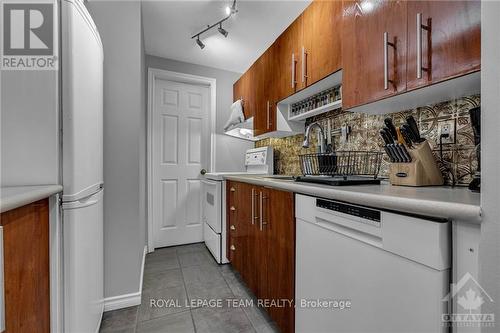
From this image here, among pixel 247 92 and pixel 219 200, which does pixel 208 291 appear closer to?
pixel 219 200

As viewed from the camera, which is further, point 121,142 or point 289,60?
point 289,60

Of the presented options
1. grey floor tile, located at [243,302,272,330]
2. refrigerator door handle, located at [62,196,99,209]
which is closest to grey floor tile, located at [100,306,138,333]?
grey floor tile, located at [243,302,272,330]

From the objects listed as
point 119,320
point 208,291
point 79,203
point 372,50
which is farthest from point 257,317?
point 372,50

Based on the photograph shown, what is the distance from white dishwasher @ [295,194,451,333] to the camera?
0.63 meters

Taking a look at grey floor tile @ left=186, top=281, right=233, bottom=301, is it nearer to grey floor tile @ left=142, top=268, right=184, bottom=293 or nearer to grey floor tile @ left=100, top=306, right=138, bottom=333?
grey floor tile @ left=142, top=268, right=184, bottom=293

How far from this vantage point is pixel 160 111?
2988 millimetres

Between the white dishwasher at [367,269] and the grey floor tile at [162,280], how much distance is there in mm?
1275

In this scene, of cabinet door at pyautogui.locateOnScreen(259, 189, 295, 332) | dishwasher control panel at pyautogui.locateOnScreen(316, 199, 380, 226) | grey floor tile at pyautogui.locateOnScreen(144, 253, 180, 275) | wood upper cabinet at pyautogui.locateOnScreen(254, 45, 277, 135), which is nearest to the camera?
dishwasher control panel at pyautogui.locateOnScreen(316, 199, 380, 226)

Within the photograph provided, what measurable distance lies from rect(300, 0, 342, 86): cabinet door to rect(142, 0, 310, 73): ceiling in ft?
1.73

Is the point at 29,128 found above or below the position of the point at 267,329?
above

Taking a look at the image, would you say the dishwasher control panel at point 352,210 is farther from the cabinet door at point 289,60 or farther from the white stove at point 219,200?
the white stove at point 219,200

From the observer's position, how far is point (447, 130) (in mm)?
1150

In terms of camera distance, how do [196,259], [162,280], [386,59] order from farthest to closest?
[196,259]
[162,280]
[386,59]

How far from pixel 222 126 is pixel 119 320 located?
7.88 feet
